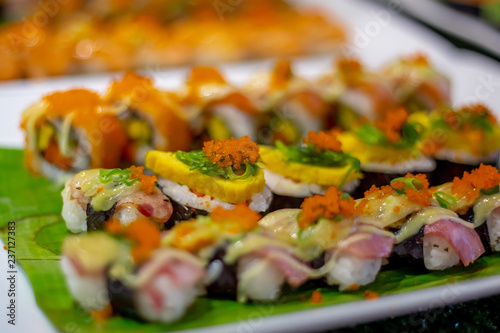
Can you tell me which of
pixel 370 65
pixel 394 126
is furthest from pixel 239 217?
pixel 370 65

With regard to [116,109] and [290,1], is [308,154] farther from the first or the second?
[290,1]

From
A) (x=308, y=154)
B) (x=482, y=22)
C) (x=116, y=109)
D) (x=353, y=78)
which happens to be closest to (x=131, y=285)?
(x=308, y=154)

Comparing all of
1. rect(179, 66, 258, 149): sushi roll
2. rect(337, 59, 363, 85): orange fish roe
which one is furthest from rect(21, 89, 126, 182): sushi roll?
rect(337, 59, 363, 85): orange fish roe

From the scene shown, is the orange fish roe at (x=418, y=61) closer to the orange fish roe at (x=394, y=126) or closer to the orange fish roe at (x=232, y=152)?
the orange fish roe at (x=394, y=126)

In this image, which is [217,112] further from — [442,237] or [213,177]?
[442,237]

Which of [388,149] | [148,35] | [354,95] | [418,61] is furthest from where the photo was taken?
[148,35]

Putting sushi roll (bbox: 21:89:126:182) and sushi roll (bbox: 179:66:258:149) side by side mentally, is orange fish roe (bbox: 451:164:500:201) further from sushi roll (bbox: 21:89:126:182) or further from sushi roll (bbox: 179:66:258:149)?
sushi roll (bbox: 21:89:126:182)
